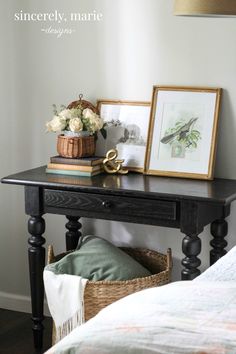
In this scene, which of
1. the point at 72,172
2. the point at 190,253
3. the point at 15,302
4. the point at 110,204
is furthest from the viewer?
the point at 15,302

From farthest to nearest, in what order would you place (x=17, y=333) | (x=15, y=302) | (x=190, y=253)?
(x=15, y=302) < (x=17, y=333) < (x=190, y=253)

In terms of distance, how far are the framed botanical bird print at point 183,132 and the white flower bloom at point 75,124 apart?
31 centimetres

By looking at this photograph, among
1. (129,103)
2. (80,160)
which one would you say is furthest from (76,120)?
(129,103)

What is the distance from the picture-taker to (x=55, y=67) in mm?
3328

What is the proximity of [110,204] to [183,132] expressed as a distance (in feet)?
1.59

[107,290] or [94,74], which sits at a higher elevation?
[94,74]

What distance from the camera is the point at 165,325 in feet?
4.28

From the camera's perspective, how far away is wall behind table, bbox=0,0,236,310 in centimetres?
304

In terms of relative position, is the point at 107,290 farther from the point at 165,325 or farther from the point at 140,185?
the point at 165,325

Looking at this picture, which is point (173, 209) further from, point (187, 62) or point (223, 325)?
point (223, 325)

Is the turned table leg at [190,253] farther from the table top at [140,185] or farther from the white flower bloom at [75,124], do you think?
the white flower bloom at [75,124]

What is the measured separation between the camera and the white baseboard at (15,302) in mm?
3613

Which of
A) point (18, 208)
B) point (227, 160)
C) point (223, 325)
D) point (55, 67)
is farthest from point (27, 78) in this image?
point (223, 325)

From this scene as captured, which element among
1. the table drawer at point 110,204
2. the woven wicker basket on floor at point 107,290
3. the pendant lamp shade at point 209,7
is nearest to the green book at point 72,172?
the table drawer at point 110,204
